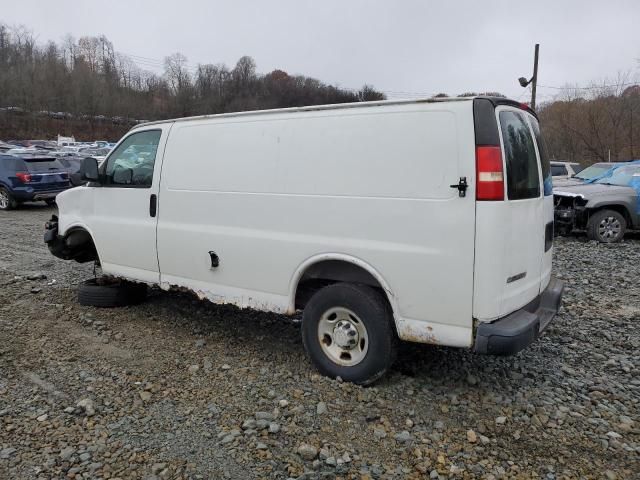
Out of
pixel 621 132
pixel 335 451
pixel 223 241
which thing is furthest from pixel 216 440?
pixel 621 132

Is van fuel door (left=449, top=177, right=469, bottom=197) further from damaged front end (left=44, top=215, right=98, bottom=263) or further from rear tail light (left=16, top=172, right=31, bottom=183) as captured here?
rear tail light (left=16, top=172, right=31, bottom=183)

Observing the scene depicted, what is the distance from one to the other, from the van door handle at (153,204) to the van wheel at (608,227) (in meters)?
9.19

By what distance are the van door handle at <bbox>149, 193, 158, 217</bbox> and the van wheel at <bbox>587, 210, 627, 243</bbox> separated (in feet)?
30.1

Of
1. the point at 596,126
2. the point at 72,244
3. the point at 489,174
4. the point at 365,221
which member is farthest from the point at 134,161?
the point at 596,126

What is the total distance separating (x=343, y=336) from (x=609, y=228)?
29.1 ft

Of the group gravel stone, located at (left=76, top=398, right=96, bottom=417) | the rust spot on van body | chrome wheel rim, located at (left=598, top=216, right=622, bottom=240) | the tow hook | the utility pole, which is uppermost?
the utility pole

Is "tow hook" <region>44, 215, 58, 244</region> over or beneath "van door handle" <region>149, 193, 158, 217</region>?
beneath

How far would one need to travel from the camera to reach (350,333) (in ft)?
12.8

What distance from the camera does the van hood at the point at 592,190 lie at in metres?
10.5

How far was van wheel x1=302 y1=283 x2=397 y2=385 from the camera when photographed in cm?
372

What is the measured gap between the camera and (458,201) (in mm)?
3301

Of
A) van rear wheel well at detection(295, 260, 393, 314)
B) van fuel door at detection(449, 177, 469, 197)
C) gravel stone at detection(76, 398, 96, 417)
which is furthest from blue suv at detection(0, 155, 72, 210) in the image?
van fuel door at detection(449, 177, 469, 197)

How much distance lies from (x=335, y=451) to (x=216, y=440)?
0.76 meters

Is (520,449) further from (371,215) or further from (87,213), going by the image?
(87,213)
